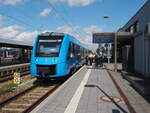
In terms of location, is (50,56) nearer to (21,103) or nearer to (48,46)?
(48,46)

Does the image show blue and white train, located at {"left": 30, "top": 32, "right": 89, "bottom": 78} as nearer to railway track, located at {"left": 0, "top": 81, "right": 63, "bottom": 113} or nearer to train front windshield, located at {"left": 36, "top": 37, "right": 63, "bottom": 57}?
train front windshield, located at {"left": 36, "top": 37, "right": 63, "bottom": 57}

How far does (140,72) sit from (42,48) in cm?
798

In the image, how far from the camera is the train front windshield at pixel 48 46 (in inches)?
444

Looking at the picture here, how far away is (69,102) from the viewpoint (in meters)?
7.02

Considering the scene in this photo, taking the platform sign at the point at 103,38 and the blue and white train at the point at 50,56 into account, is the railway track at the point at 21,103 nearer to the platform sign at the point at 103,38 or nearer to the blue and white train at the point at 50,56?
the blue and white train at the point at 50,56

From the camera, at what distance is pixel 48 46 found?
11.5m

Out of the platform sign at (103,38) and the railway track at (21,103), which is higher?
the platform sign at (103,38)

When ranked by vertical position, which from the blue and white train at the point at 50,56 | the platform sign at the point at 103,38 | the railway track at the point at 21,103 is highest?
the platform sign at the point at 103,38

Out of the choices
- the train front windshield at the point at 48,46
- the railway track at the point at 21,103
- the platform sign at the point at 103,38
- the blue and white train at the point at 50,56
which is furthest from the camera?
the platform sign at the point at 103,38

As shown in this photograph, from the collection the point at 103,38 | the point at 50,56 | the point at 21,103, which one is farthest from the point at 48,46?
the point at 103,38

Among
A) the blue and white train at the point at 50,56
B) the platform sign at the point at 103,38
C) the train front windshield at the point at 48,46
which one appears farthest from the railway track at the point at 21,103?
the platform sign at the point at 103,38

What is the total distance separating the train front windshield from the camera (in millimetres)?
11266

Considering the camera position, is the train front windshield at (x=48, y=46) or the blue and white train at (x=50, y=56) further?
the train front windshield at (x=48, y=46)

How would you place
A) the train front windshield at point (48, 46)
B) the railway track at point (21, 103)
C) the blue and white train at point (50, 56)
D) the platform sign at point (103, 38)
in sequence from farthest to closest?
1. the platform sign at point (103, 38)
2. the train front windshield at point (48, 46)
3. the blue and white train at point (50, 56)
4. the railway track at point (21, 103)
